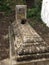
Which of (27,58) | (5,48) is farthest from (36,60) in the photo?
(5,48)

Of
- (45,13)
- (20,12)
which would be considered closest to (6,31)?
(20,12)

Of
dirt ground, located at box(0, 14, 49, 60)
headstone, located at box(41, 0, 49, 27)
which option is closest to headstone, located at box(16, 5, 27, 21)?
dirt ground, located at box(0, 14, 49, 60)

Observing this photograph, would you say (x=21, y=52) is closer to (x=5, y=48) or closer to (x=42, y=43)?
(x=42, y=43)

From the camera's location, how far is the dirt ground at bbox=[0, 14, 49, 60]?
5.16 metres

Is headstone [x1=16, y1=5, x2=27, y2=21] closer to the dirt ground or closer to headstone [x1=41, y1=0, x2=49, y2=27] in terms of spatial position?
the dirt ground

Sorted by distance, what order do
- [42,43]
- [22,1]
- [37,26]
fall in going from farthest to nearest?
[22,1]
[37,26]
[42,43]

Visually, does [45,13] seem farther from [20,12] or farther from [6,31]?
[20,12]

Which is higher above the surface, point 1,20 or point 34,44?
point 34,44

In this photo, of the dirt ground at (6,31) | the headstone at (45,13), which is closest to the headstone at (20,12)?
the dirt ground at (6,31)

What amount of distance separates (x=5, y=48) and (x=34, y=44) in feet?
11.0

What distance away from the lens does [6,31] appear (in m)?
7.08

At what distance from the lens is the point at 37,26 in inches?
311

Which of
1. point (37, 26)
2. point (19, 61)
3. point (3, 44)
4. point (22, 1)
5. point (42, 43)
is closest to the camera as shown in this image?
point (19, 61)

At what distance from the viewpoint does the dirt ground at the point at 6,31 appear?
16.9 ft
